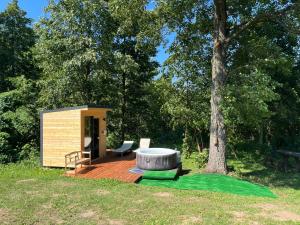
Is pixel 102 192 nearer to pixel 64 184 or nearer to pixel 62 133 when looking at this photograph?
pixel 64 184

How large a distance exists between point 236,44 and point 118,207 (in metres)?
9.63

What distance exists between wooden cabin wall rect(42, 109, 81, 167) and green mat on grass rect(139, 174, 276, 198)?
11.8 feet

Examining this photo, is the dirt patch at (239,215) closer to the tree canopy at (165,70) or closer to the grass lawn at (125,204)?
the grass lawn at (125,204)

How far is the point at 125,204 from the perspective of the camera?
25.0 ft

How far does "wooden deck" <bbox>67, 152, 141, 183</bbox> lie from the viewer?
412 inches

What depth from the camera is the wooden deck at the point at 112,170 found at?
10.5 meters

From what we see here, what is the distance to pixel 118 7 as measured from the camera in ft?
39.6

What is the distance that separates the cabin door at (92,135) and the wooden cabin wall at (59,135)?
88cm

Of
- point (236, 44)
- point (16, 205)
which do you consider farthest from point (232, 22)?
point (16, 205)

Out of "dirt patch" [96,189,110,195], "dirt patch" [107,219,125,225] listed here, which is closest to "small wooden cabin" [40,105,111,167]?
"dirt patch" [96,189,110,195]

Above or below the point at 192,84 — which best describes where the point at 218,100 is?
below

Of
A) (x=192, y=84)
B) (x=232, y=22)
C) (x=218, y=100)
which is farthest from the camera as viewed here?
(x=192, y=84)

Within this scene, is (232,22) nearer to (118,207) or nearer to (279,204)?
(279,204)

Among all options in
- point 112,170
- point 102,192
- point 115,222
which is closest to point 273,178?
point 112,170
